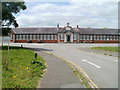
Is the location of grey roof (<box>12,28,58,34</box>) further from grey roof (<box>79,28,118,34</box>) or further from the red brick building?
grey roof (<box>79,28,118,34</box>)

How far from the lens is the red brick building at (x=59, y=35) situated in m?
75.3

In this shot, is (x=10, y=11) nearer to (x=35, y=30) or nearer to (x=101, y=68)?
(x=101, y=68)

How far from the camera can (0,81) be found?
8.23 m

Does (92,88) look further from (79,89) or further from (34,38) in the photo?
(34,38)

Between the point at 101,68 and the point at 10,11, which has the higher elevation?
the point at 10,11

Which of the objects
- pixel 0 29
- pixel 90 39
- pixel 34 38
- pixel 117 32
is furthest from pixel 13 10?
pixel 117 32

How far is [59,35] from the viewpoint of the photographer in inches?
2963

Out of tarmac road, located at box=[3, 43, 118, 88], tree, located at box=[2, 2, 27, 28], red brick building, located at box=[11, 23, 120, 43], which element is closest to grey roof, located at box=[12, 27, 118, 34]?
red brick building, located at box=[11, 23, 120, 43]

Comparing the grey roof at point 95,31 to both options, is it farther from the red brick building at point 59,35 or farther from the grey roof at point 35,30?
the grey roof at point 35,30

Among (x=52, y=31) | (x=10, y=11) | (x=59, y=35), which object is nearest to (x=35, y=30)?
(x=52, y=31)

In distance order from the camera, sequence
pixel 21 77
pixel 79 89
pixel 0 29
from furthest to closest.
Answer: pixel 0 29, pixel 21 77, pixel 79 89

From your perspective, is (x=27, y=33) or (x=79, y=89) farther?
(x=27, y=33)

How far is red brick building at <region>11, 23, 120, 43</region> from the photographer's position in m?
75.3

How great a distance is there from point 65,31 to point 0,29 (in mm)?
48039
